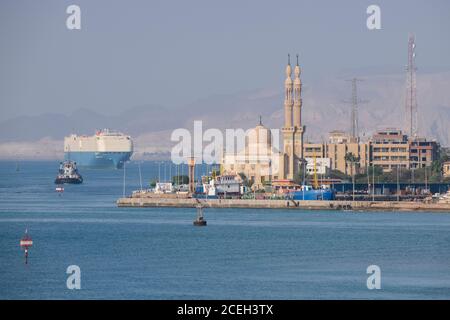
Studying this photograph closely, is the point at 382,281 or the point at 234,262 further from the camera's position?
the point at 234,262

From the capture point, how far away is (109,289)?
4881cm

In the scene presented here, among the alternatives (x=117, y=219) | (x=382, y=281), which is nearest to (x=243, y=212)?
(x=117, y=219)

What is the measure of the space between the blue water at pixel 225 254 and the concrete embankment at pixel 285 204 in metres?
3.53

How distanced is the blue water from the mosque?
30068mm

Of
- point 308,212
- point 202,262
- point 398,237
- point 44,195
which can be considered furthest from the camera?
point 44,195

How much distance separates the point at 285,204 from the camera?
102m

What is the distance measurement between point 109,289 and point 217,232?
26756 mm

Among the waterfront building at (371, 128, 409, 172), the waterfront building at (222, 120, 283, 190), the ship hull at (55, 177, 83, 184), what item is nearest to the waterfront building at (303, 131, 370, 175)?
the waterfront building at (371, 128, 409, 172)
